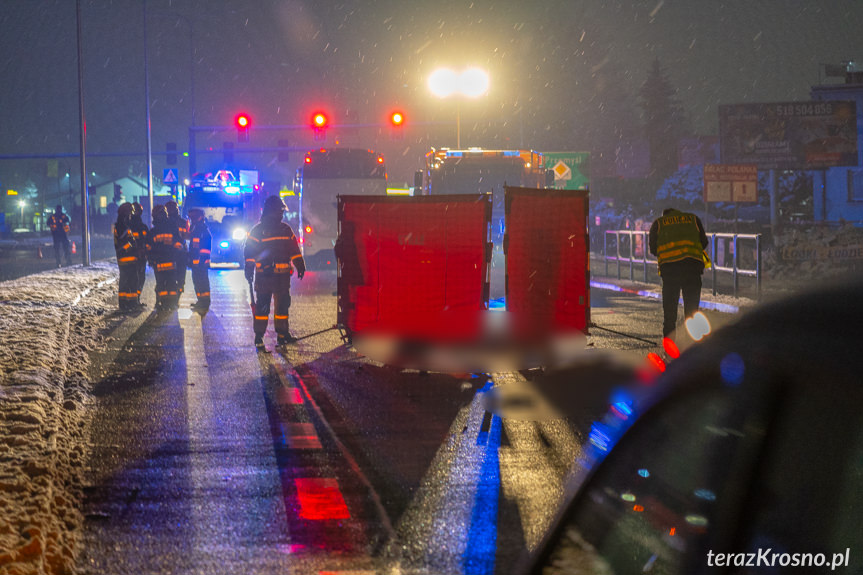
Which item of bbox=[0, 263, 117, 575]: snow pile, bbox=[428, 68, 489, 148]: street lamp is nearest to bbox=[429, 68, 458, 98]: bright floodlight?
bbox=[428, 68, 489, 148]: street lamp

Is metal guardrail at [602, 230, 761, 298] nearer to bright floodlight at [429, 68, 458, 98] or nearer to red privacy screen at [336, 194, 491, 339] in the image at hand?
red privacy screen at [336, 194, 491, 339]

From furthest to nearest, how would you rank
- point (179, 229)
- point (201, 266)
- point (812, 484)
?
point (179, 229), point (201, 266), point (812, 484)

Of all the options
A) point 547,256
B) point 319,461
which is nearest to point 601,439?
point 319,461

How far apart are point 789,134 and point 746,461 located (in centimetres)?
3893

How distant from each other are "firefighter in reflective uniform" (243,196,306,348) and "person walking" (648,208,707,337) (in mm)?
4815

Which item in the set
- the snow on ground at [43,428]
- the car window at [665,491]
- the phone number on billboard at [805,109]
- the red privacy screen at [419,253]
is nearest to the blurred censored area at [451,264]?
the red privacy screen at [419,253]

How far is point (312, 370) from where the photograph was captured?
35.8 feet

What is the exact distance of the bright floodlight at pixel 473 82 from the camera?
3678cm

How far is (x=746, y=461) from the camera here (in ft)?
4.80

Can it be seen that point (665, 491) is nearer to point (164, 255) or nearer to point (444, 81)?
point (164, 255)

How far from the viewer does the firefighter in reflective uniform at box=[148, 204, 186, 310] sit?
17.7 m

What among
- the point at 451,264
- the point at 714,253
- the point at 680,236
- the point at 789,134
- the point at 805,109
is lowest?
the point at 714,253

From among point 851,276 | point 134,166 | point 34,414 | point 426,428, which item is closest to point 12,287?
point 34,414

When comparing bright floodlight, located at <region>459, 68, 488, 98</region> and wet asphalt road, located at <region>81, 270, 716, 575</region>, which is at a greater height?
bright floodlight, located at <region>459, 68, 488, 98</region>
